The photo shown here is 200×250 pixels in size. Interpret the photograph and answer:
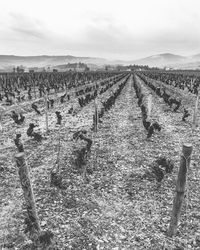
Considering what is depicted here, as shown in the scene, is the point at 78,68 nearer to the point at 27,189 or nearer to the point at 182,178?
the point at 27,189

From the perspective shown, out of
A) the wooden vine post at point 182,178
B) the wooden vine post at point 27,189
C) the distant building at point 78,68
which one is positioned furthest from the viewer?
the distant building at point 78,68

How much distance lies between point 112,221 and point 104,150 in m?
4.03

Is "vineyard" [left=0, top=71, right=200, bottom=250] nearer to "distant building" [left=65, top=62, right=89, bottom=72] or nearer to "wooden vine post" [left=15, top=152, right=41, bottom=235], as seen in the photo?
"wooden vine post" [left=15, top=152, right=41, bottom=235]

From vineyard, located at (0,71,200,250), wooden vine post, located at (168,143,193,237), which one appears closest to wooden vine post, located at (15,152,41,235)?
vineyard, located at (0,71,200,250)

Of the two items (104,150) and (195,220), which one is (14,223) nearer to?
(195,220)

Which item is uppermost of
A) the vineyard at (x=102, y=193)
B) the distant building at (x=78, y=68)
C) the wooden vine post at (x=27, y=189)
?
the distant building at (x=78, y=68)

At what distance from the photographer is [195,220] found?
4.90 meters

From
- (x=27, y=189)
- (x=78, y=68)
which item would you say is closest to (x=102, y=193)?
(x=27, y=189)

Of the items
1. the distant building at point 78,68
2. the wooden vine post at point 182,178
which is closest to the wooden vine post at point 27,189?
the wooden vine post at point 182,178

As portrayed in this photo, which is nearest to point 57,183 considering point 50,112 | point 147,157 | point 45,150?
point 45,150

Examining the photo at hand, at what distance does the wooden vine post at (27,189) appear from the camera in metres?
3.70

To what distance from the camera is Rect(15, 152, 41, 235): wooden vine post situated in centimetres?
370

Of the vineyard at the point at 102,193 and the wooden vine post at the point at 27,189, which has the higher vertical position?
the wooden vine post at the point at 27,189

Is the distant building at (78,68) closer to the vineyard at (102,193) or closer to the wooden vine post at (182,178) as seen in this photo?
the vineyard at (102,193)
